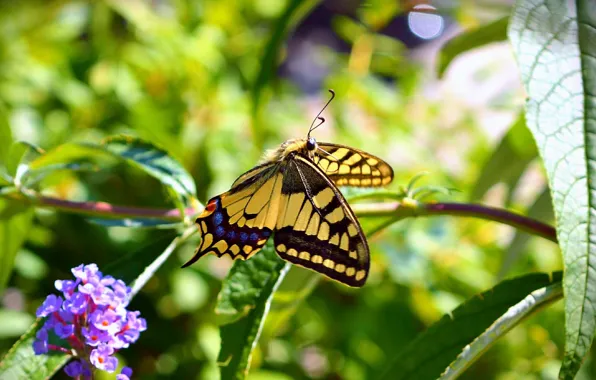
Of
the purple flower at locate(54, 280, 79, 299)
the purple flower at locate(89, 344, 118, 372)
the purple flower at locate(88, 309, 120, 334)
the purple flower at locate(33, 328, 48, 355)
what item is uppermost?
the purple flower at locate(54, 280, 79, 299)

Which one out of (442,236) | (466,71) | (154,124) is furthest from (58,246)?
(466,71)

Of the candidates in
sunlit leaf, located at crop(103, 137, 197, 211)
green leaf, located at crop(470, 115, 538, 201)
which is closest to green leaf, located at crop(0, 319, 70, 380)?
sunlit leaf, located at crop(103, 137, 197, 211)

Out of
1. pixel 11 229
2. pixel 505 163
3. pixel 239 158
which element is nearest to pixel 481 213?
pixel 505 163

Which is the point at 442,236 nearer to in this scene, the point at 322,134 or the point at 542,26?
the point at 322,134

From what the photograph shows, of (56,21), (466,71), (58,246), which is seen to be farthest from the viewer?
(466,71)

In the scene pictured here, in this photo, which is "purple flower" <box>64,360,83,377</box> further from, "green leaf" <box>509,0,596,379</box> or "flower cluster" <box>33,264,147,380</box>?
"green leaf" <box>509,0,596,379</box>

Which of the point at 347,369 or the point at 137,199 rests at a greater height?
the point at 137,199
